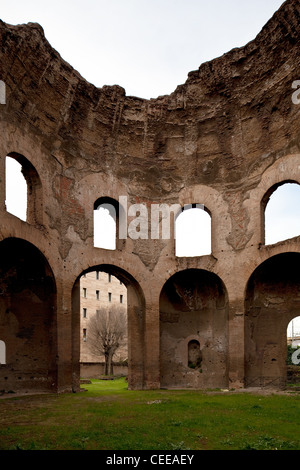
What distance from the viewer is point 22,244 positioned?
12.2 metres

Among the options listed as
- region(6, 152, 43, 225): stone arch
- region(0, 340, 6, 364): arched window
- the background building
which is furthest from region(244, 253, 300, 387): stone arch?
the background building

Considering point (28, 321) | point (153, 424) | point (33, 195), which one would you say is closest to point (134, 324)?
point (28, 321)

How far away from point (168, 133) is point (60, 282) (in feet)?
24.9

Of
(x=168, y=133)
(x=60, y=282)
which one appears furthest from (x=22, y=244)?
(x=168, y=133)

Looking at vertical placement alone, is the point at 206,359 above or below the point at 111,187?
below

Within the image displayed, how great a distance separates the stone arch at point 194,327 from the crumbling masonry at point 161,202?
2.1 inches

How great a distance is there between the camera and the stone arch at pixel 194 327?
608 inches

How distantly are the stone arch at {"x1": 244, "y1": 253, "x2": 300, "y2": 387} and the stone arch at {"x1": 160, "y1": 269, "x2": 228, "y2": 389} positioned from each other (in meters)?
0.91

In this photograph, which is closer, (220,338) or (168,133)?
(220,338)

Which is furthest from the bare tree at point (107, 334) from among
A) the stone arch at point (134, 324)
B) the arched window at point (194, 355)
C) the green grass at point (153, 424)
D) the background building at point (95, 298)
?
the green grass at point (153, 424)

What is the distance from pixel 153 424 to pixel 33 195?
335 inches

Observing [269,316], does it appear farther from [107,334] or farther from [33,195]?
[107,334]
